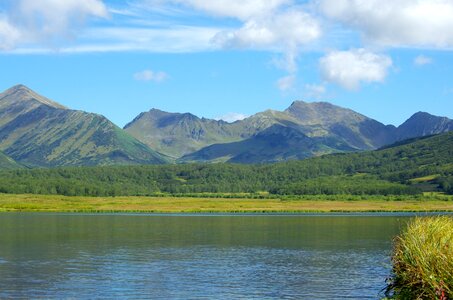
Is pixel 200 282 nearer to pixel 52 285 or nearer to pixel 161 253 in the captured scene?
pixel 52 285

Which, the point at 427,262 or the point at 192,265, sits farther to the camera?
the point at 192,265

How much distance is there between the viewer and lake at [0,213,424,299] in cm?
5828

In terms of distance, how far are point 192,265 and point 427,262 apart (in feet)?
140

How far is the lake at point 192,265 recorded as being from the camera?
5828 cm

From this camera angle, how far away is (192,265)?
2985 inches

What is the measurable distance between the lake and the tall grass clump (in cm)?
1527

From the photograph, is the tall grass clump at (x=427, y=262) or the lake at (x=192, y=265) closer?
the tall grass clump at (x=427, y=262)

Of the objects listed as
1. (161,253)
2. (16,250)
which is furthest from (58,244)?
(161,253)

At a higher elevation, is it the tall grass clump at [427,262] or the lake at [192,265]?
the tall grass clump at [427,262]

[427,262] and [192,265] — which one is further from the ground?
[427,262]

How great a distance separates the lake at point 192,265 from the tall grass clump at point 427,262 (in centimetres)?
1527

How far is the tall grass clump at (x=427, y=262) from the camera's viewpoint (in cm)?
3503

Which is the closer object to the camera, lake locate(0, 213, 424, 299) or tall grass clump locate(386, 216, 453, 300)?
tall grass clump locate(386, 216, 453, 300)

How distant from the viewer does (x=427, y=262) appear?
120 feet
